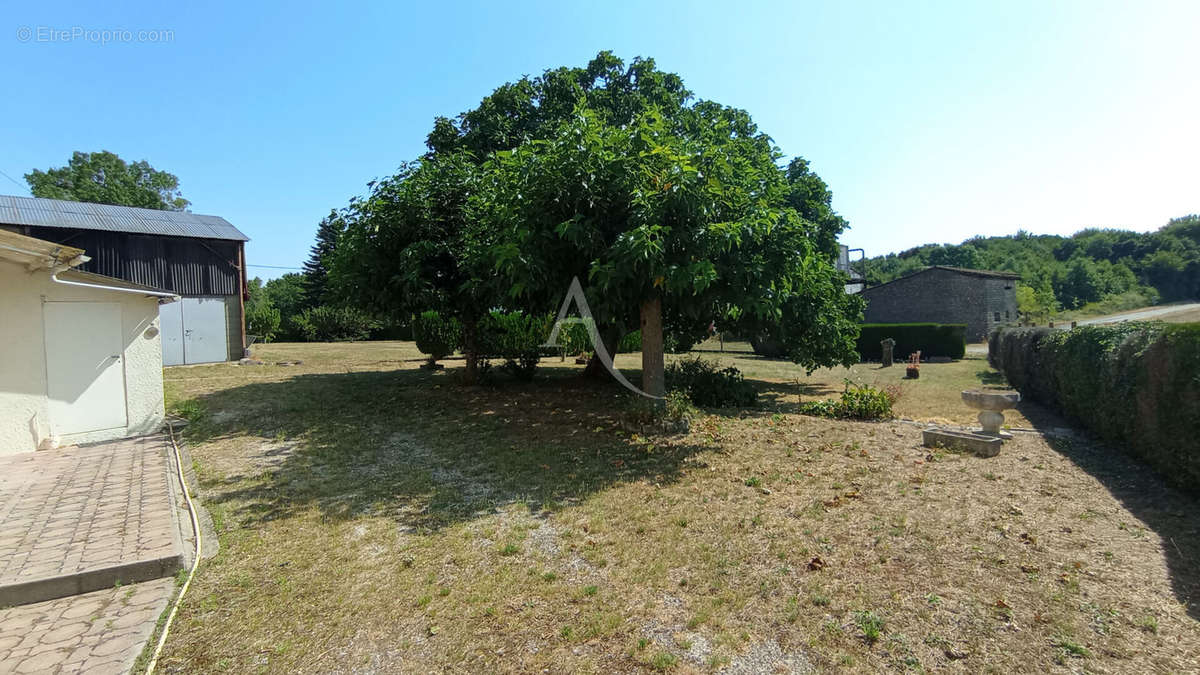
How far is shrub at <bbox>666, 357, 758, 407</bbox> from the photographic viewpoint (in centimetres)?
1018

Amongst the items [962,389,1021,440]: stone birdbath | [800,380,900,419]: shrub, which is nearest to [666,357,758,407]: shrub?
[800,380,900,419]: shrub

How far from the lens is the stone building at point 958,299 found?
31766mm

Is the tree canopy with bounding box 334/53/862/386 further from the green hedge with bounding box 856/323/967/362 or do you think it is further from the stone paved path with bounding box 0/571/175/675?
the green hedge with bounding box 856/323/967/362

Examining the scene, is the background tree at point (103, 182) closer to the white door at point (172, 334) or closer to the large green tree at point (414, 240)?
the white door at point (172, 334)

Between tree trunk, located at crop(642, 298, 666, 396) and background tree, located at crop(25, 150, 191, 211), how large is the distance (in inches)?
1785

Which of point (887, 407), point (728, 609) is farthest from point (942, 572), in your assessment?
point (887, 407)

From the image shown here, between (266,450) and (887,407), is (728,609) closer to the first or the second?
(266,450)

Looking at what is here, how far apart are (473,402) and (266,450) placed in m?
3.76

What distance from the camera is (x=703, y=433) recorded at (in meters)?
7.51

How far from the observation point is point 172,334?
17.4 metres

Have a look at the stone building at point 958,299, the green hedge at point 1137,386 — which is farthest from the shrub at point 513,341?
the stone building at point 958,299

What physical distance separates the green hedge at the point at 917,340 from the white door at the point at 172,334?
26.0 meters

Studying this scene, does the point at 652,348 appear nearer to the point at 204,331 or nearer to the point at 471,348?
the point at 471,348

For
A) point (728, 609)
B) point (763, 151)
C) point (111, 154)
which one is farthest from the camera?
point (111, 154)
